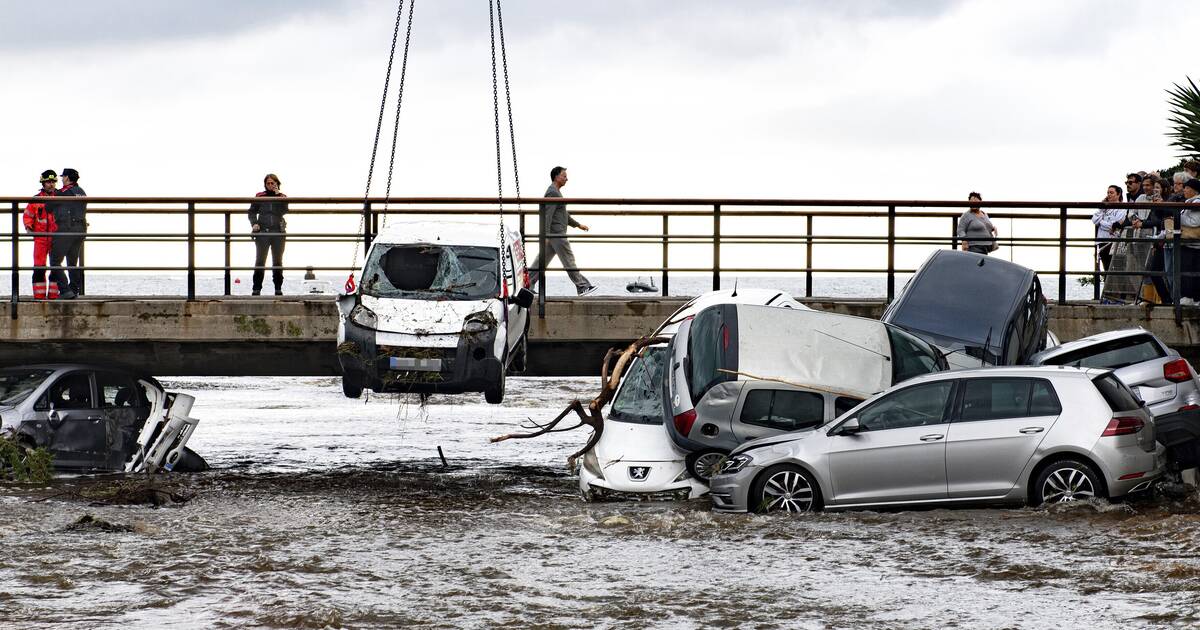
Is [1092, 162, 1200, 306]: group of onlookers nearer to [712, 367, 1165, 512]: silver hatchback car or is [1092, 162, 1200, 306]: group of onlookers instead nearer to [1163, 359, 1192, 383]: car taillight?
[1163, 359, 1192, 383]: car taillight

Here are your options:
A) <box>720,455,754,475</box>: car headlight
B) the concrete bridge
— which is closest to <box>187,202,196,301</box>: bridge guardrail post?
the concrete bridge

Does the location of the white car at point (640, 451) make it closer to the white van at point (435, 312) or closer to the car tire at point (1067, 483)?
the white van at point (435, 312)

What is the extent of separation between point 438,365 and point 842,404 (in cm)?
426

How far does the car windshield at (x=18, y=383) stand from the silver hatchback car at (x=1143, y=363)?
36.3 feet

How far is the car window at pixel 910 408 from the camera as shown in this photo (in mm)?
13648

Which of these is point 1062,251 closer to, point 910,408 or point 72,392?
point 910,408

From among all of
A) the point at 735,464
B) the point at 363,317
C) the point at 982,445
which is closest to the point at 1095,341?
the point at 982,445

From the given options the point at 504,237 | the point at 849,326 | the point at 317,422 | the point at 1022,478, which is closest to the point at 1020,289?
the point at 849,326

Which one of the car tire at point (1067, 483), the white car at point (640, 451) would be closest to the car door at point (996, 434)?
the car tire at point (1067, 483)

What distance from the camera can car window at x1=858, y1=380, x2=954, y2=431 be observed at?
1365cm

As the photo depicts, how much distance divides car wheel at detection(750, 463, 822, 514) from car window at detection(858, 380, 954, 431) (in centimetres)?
75

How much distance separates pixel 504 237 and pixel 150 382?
185 inches

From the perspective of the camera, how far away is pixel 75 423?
17.5 metres

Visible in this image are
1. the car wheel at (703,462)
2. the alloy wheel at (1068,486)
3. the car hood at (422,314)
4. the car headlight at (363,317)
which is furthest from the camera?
the car headlight at (363,317)
